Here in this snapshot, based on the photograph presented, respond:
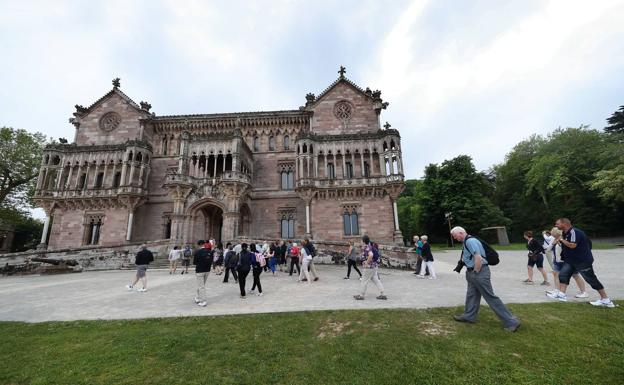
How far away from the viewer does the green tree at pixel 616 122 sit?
38469 mm

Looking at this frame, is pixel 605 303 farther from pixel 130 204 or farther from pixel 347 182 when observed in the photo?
pixel 130 204

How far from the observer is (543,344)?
15.1 ft

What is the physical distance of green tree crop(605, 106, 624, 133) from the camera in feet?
126

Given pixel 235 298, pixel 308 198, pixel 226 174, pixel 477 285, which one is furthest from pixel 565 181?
pixel 235 298

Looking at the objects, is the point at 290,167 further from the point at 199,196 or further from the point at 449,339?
the point at 449,339

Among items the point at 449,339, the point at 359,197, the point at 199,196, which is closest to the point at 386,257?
the point at 359,197

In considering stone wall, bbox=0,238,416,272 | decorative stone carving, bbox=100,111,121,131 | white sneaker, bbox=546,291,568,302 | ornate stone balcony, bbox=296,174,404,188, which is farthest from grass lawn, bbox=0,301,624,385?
decorative stone carving, bbox=100,111,121,131

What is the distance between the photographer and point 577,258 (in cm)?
674

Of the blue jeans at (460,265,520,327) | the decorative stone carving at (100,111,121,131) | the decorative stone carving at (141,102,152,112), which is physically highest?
the decorative stone carving at (141,102,152,112)

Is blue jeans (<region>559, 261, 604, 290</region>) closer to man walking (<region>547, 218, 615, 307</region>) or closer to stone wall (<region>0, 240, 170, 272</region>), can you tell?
man walking (<region>547, 218, 615, 307</region>)

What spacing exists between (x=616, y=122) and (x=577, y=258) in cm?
5250

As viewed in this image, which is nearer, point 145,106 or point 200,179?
point 200,179

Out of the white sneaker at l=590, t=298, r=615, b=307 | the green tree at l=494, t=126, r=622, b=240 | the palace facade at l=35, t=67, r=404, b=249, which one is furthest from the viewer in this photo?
the green tree at l=494, t=126, r=622, b=240

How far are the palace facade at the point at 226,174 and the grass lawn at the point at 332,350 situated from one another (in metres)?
16.9
